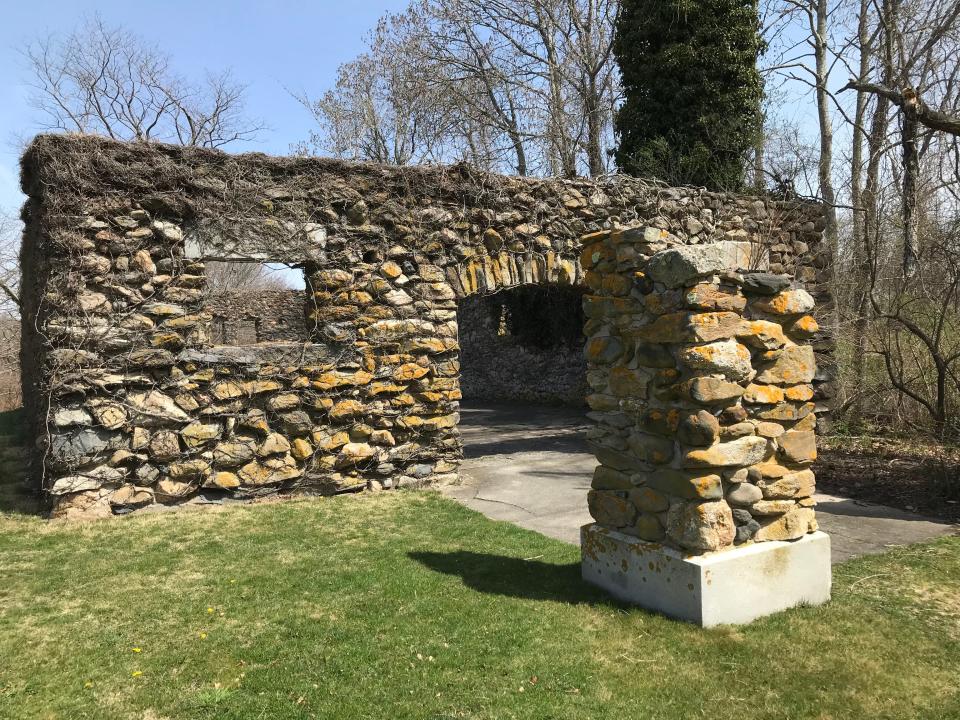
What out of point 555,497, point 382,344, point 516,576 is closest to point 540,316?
point 382,344

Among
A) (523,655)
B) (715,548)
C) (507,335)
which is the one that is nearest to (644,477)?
(715,548)

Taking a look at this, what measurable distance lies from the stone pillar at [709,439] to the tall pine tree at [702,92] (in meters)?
7.69

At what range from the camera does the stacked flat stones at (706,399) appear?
3398 millimetres

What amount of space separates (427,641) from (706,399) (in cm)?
184

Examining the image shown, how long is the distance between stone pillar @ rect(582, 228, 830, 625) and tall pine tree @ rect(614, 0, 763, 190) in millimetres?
7690

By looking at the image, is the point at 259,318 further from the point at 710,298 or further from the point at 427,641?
the point at 710,298

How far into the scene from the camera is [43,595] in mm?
4008

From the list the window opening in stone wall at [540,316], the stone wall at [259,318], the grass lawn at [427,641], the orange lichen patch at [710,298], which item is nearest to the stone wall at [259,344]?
the grass lawn at [427,641]

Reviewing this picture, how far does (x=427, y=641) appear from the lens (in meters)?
3.33

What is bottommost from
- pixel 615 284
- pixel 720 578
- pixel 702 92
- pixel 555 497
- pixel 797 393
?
pixel 555 497

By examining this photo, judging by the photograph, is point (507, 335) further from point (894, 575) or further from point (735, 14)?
point (894, 575)

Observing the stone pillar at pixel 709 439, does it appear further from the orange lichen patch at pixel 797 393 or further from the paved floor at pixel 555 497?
the paved floor at pixel 555 497

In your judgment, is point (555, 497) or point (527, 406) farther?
point (527, 406)

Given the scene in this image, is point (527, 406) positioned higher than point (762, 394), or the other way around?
point (762, 394)
